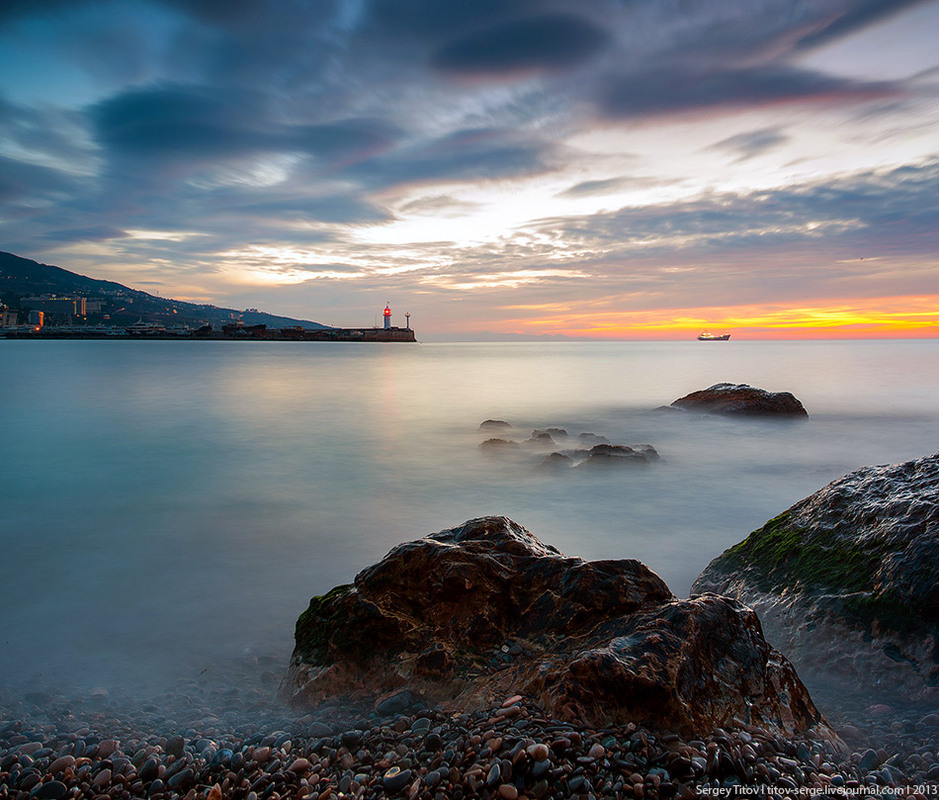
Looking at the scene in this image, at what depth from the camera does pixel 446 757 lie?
9.28 feet

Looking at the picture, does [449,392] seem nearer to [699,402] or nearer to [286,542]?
[699,402]

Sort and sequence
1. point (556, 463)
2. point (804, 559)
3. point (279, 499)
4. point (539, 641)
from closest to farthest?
point (539, 641) → point (804, 559) → point (279, 499) → point (556, 463)

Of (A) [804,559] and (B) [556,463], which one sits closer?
(A) [804,559]

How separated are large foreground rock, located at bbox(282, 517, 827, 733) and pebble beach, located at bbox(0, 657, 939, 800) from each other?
0.13 m

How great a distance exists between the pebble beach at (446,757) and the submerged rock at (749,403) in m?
15.8

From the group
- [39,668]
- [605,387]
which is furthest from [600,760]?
[605,387]

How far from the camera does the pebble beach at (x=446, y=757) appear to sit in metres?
2.59

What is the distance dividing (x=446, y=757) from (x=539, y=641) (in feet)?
3.26

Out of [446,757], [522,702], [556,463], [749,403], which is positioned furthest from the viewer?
[749,403]

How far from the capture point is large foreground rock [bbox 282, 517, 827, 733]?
2945 millimetres

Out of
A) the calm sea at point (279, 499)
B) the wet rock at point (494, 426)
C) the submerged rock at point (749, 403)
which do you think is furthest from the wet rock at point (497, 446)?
the submerged rock at point (749, 403)

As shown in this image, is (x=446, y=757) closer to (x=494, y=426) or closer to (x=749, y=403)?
Result: (x=494, y=426)

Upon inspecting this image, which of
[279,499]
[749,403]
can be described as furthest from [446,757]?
[749,403]

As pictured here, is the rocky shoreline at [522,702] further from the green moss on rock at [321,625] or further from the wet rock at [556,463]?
the wet rock at [556,463]
